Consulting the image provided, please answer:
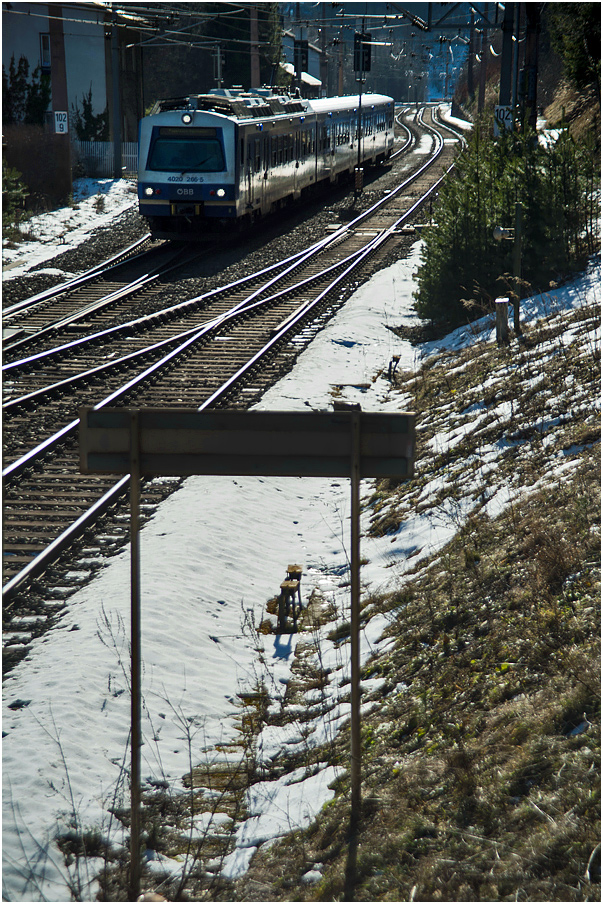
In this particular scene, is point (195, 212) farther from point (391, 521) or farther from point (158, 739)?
point (158, 739)

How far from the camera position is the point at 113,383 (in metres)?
12.0

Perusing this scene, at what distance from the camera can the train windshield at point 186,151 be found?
20.5 meters

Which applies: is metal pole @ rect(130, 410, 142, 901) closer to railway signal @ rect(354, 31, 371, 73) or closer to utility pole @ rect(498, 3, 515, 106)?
utility pole @ rect(498, 3, 515, 106)

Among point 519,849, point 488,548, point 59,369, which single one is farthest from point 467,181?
point 519,849

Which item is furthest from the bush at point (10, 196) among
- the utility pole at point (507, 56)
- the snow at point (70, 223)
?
the utility pole at point (507, 56)

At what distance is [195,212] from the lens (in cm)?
2092

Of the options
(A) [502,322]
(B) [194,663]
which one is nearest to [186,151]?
(A) [502,322]

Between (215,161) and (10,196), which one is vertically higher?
(215,161)

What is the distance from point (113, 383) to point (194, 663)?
6.77 metres

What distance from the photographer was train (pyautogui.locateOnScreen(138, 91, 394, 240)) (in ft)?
67.1

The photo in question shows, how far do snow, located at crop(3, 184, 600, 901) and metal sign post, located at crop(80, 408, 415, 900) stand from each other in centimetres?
75

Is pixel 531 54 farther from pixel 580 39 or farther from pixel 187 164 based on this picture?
pixel 187 164

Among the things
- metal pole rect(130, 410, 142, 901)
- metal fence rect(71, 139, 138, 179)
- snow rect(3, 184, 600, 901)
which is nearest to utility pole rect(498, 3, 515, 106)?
snow rect(3, 184, 600, 901)

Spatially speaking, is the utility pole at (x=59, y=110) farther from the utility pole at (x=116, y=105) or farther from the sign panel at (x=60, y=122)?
the utility pole at (x=116, y=105)
